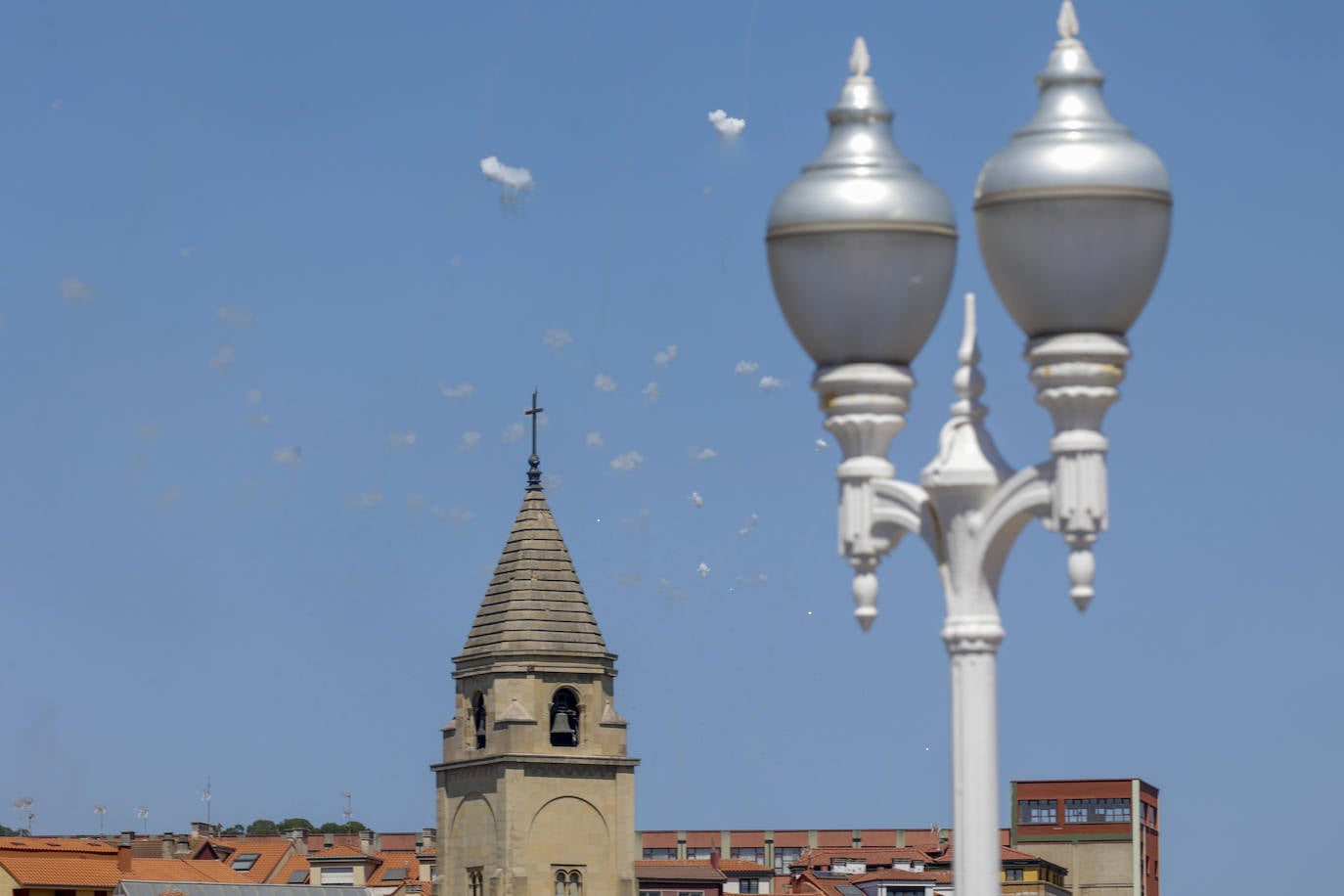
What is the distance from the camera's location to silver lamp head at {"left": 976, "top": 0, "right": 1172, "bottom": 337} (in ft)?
46.0

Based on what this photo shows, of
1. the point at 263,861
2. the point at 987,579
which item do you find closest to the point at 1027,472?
the point at 987,579

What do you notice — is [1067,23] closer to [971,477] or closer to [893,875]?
[971,477]

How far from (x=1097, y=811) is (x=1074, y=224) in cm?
16903

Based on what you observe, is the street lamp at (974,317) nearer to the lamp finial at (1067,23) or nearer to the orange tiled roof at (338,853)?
the lamp finial at (1067,23)

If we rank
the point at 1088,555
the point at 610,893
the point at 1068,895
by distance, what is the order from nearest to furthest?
the point at 1088,555 < the point at 610,893 < the point at 1068,895

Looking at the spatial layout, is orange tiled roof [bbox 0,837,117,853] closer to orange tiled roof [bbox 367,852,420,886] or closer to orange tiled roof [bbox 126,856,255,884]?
orange tiled roof [bbox 126,856,255,884]

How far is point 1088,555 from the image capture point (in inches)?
552

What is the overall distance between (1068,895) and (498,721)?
3036 inches

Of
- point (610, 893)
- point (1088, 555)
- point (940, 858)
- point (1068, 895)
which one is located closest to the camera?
point (1088, 555)

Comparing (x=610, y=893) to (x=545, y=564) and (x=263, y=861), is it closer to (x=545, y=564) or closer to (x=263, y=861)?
(x=545, y=564)

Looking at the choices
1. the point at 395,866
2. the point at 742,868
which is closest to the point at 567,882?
the point at 742,868

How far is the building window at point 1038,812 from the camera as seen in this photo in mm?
176625

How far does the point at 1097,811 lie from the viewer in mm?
180250

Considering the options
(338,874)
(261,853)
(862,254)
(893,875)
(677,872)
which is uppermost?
(261,853)
